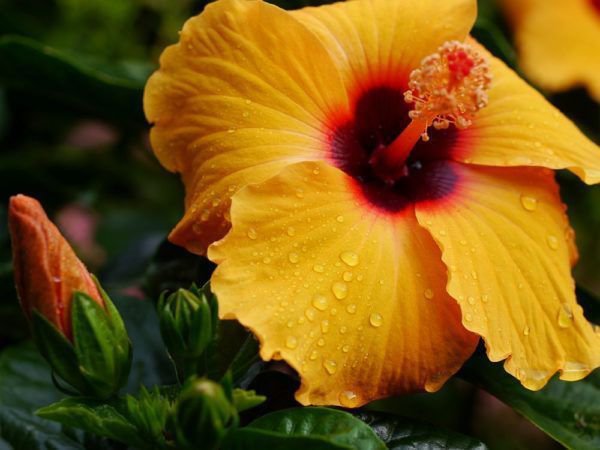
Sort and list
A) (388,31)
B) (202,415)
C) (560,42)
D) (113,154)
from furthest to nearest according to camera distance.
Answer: (113,154), (560,42), (388,31), (202,415)

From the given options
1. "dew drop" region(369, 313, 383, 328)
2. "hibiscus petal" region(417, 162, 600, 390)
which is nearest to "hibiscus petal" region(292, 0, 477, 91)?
"hibiscus petal" region(417, 162, 600, 390)

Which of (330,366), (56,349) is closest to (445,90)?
(330,366)

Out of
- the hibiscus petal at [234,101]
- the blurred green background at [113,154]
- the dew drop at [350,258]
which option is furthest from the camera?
the blurred green background at [113,154]

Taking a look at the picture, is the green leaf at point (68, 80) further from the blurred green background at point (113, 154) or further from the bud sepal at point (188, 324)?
the bud sepal at point (188, 324)

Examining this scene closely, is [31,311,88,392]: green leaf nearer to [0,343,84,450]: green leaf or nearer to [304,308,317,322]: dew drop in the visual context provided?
[0,343,84,450]: green leaf

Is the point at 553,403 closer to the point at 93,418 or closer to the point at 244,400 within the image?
the point at 244,400

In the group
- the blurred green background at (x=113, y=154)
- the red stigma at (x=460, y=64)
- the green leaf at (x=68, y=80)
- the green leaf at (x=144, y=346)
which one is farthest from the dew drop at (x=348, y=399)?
the green leaf at (x=68, y=80)
